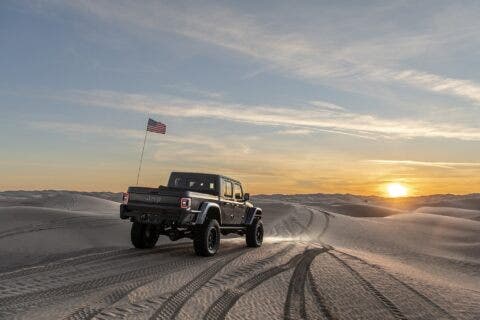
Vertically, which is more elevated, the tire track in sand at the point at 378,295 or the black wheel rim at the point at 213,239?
the black wheel rim at the point at 213,239

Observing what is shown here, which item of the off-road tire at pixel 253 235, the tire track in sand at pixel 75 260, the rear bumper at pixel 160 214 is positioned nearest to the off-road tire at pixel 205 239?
the rear bumper at pixel 160 214

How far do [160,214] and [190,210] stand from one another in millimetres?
762

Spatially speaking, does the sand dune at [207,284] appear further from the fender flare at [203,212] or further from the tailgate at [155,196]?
the tailgate at [155,196]


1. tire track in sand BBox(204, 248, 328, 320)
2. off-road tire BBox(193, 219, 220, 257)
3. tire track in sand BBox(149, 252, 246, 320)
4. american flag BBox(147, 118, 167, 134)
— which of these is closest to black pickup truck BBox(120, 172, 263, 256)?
off-road tire BBox(193, 219, 220, 257)

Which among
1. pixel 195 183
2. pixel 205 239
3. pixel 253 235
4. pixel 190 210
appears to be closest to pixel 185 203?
pixel 190 210

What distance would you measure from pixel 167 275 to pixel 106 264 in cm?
192

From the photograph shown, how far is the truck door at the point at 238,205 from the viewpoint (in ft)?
45.3

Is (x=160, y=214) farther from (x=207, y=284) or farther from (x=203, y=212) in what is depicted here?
(x=207, y=284)

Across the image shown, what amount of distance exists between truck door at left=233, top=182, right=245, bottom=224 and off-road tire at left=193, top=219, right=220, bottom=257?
6.15 feet

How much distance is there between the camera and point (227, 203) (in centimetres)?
1305

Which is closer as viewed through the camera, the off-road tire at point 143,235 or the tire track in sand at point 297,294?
the tire track in sand at point 297,294

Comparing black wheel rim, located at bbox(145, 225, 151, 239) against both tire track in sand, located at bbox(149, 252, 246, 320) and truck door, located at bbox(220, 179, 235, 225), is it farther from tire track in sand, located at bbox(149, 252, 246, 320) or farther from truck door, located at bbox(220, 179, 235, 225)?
tire track in sand, located at bbox(149, 252, 246, 320)

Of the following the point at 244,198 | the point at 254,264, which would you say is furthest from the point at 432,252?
the point at 254,264

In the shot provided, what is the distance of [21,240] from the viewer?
47.6 feet
